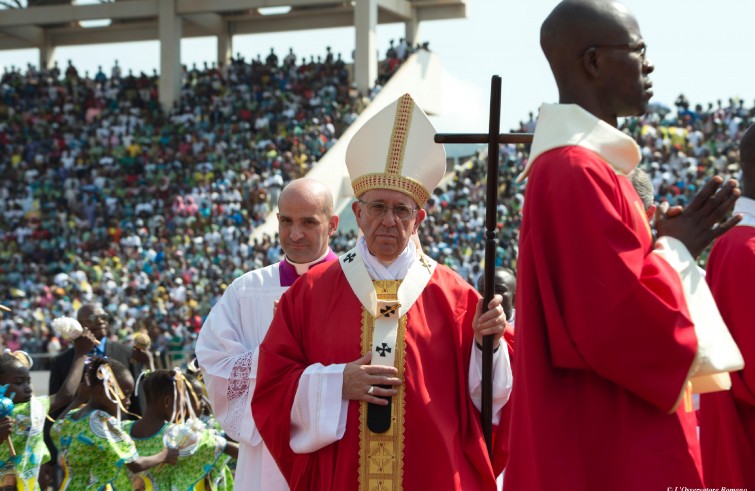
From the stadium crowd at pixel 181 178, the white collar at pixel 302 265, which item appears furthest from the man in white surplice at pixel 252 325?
the stadium crowd at pixel 181 178

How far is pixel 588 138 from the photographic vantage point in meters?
3.64

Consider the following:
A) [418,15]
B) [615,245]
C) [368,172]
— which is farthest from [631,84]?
[418,15]

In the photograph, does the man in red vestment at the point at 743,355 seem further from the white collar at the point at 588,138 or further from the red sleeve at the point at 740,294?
the white collar at the point at 588,138

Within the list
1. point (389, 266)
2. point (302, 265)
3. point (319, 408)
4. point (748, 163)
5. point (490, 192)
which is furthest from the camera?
point (302, 265)

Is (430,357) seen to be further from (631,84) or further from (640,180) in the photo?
(631,84)

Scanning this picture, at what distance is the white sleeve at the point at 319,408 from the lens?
481 cm

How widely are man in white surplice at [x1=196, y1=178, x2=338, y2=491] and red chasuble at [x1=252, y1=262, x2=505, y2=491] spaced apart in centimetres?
77

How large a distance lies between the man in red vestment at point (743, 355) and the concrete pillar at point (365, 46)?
92.8 ft

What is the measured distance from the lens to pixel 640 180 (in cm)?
504

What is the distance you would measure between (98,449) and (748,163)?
428 centimetres

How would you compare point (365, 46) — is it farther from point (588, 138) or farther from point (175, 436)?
point (588, 138)

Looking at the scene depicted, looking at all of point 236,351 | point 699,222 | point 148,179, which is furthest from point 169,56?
point 699,222

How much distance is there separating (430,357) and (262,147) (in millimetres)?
26826

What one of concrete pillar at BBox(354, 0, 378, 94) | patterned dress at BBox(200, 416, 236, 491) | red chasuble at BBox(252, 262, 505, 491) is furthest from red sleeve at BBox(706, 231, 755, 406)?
concrete pillar at BBox(354, 0, 378, 94)
